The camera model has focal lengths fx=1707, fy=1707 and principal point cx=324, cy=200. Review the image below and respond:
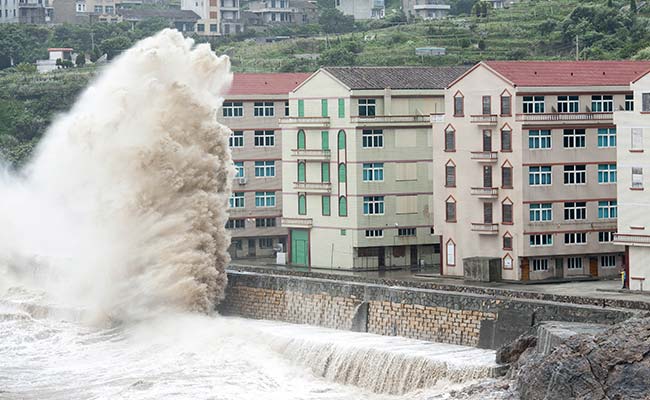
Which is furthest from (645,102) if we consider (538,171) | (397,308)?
(397,308)

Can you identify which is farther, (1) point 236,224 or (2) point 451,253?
(1) point 236,224

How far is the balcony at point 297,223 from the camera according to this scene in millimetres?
61594

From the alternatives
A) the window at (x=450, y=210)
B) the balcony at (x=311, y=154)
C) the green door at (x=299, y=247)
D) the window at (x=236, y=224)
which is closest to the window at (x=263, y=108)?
the window at (x=236, y=224)

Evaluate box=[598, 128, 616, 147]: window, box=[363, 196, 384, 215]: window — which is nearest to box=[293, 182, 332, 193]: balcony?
box=[363, 196, 384, 215]: window

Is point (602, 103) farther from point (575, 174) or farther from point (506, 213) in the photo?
point (506, 213)

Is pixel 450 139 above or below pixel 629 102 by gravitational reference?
below

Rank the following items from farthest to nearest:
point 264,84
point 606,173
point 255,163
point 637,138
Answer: point 264,84 < point 255,163 < point 606,173 < point 637,138

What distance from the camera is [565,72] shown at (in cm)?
5559

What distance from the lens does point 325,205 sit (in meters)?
61.2

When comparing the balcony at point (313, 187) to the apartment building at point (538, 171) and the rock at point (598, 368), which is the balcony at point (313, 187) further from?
the rock at point (598, 368)

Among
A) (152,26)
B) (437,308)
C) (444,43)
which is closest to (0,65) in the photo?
(152,26)

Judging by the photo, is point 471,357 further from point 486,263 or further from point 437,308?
point 486,263

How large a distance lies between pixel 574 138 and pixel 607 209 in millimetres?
2600

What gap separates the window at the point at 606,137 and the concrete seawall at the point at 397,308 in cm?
824
